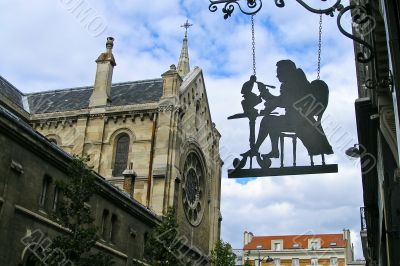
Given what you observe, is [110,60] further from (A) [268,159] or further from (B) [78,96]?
(A) [268,159]

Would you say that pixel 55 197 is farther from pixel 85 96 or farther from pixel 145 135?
pixel 85 96

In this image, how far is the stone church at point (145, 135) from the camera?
37.7 meters

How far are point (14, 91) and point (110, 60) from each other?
9.67 meters

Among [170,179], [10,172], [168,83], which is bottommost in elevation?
[10,172]

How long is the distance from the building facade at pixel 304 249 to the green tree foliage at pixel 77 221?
182 feet

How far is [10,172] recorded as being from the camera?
19531 millimetres

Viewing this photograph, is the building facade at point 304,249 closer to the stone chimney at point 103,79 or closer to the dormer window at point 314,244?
the dormer window at point 314,244

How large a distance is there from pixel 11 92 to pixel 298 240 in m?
51.9

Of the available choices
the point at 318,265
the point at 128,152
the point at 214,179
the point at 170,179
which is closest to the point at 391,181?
the point at 170,179

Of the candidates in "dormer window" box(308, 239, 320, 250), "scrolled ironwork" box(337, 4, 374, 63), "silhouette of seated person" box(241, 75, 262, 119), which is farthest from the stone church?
"dormer window" box(308, 239, 320, 250)

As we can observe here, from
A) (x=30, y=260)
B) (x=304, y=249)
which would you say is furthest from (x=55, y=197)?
(x=304, y=249)

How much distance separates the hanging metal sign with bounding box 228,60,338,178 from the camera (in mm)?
7108

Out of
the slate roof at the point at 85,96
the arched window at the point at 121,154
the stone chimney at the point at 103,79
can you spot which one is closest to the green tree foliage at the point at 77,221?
the arched window at the point at 121,154

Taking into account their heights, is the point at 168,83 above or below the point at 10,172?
above
